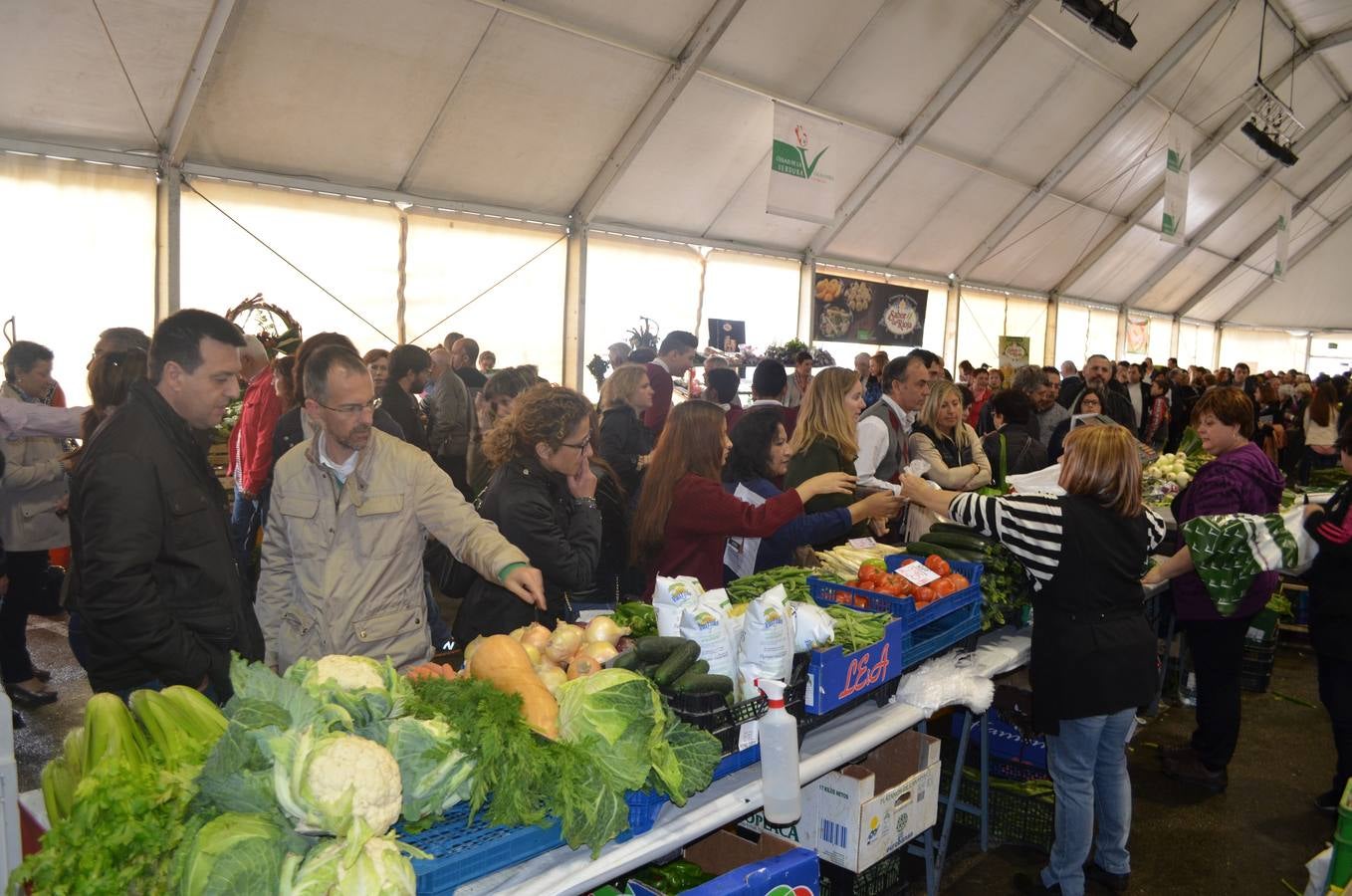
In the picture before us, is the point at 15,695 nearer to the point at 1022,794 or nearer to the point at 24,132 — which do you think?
the point at 24,132

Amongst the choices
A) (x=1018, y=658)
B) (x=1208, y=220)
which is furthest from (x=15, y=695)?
(x=1208, y=220)

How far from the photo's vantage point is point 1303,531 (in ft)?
12.1

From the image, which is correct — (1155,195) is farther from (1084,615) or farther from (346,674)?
(346,674)

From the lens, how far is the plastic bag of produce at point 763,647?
2352 mm

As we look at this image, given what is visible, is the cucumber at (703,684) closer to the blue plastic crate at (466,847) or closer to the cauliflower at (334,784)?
the blue plastic crate at (466,847)

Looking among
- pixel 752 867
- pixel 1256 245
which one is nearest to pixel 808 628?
pixel 752 867

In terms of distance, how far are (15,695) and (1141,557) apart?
17.7 feet

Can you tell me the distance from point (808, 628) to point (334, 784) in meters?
1.38

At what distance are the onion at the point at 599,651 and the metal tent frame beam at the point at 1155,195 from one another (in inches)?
718

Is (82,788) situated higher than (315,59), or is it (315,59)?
(315,59)

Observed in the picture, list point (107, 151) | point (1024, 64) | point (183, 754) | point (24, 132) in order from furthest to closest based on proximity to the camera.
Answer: point (1024, 64), point (107, 151), point (24, 132), point (183, 754)

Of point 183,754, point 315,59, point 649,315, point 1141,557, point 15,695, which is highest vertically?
point 315,59

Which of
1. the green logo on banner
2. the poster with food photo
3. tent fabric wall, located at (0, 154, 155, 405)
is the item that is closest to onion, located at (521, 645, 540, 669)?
tent fabric wall, located at (0, 154, 155, 405)

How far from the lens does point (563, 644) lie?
98.3 inches
